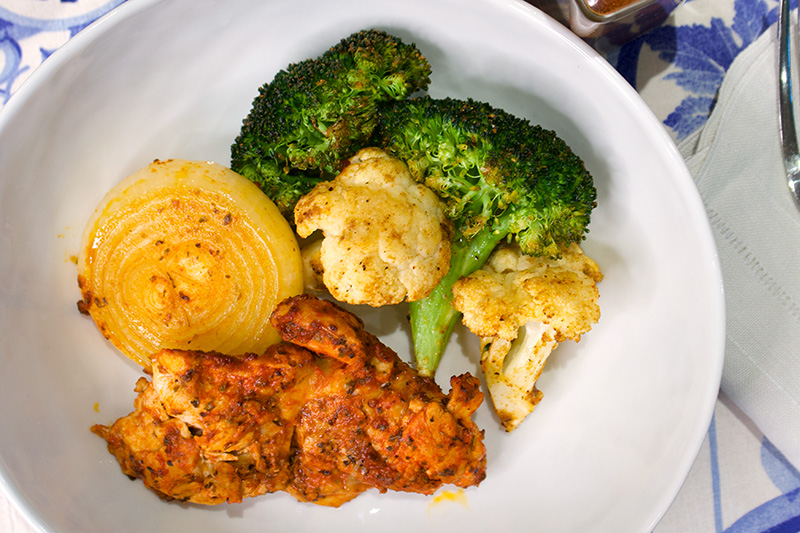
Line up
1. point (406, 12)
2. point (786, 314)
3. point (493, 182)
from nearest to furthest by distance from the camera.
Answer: point (493, 182), point (406, 12), point (786, 314)

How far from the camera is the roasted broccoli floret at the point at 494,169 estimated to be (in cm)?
206

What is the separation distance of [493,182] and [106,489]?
195cm

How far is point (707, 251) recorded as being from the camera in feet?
7.00

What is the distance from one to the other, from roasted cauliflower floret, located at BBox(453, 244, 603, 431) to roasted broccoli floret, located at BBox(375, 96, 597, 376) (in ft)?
0.35

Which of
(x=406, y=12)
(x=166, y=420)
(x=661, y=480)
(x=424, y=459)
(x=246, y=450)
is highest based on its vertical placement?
(x=406, y=12)

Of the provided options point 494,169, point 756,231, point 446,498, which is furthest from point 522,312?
point 756,231

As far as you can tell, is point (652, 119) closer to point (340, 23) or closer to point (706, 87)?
point (706, 87)

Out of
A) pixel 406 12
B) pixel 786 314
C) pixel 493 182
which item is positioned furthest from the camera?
pixel 786 314

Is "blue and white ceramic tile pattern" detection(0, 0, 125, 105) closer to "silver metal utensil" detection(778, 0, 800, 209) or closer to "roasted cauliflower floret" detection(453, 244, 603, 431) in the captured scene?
"roasted cauliflower floret" detection(453, 244, 603, 431)

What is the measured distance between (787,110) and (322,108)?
81.8 inches

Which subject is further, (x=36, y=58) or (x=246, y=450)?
(x=36, y=58)

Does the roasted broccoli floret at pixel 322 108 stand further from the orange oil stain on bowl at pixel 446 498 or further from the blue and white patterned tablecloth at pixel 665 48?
the orange oil stain on bowl at pixel 446 498

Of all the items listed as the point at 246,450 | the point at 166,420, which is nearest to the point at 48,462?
the point at 166,420

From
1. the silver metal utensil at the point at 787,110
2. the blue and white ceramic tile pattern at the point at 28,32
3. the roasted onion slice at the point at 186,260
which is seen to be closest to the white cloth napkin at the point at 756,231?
the silver metal utensil at the point at 787,110
